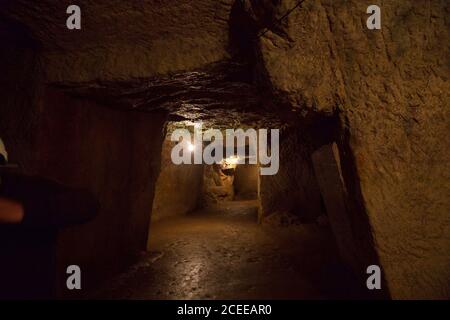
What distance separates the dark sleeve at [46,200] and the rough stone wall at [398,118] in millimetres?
1614

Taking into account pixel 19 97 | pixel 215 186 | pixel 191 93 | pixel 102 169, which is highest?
pixel 191 93

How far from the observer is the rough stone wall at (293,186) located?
609 cm

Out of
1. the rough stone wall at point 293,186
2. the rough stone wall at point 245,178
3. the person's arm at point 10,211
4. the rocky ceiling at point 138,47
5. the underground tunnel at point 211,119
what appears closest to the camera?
the person's arm at point 10,211

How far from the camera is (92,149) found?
3.12m

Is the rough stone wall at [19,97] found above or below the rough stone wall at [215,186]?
above

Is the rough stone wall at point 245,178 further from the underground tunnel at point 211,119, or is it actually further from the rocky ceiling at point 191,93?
the rocky ceiling at point 191,93

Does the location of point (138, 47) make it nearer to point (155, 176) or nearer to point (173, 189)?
point (155, 176)

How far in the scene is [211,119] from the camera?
4.45 metres

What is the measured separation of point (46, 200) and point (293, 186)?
5.90m

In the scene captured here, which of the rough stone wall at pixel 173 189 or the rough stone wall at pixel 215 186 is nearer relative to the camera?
the rough stone wall at pixel 173 189

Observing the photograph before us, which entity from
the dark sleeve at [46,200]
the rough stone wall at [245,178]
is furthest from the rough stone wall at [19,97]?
the rough stone wall at [245,178]

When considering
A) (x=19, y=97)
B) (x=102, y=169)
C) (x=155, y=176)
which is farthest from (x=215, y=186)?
(x=19, y=97)

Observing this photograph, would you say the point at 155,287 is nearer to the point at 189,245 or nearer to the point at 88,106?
the point at 189,245

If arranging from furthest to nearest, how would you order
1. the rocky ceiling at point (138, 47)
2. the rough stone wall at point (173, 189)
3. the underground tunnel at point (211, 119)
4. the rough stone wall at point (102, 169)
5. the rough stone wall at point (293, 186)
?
the rough stone wall at point (173, 189)
the rough stone wall at point (293, 186)
the rough stone wall at point (102, 169)
the rocky ceiling at point (138, 47)
the underground tunnel at point (211, 119)
